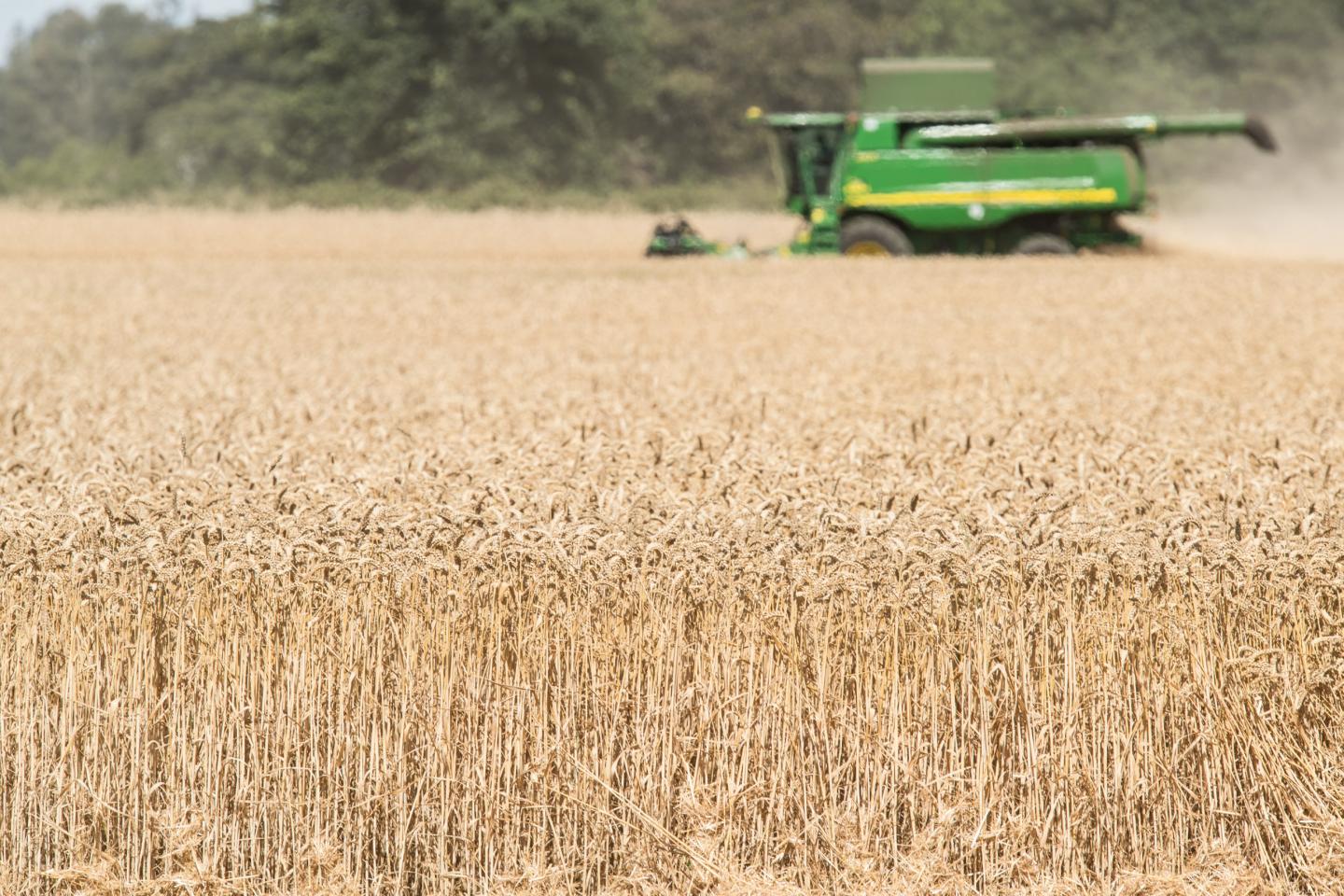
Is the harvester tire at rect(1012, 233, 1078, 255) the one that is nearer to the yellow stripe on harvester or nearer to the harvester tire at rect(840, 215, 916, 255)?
the yellow stripe on harvester

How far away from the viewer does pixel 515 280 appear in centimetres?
2120

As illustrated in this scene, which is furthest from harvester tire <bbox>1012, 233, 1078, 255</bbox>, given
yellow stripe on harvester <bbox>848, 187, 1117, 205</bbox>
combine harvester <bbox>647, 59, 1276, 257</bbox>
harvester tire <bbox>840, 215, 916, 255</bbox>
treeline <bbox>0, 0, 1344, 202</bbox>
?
treeline <bbox>0, 0, 1344, 202</bbox>

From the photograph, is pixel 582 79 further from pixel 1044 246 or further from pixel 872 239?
pixel 1044 246

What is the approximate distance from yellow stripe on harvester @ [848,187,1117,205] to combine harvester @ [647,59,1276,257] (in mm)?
13

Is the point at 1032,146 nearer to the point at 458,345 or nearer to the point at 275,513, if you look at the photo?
the point at 458,345

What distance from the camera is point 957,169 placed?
22156mm

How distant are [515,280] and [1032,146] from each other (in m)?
7.37

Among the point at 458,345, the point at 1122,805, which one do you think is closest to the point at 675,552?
the point at 1122,805

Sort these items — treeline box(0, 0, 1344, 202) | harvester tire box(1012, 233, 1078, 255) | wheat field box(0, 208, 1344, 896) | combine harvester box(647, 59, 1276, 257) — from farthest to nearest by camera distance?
treeline box(0, 0, 1344, 202)
harvester tire box(1012, 233, 1078, 255)
combine harvester box(647, 59, 1276, 257)
wheat field box(0, 208, 1344, 896)

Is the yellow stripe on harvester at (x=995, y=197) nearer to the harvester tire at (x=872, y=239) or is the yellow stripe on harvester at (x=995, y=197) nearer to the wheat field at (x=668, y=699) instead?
the harvester tire at (x=872, y=239)

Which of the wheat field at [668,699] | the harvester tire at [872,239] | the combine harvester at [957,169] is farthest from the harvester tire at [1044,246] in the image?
the wheat field at [668,699]

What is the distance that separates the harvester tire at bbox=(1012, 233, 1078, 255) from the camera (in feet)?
73.9

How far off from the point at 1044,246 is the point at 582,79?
3076 cm

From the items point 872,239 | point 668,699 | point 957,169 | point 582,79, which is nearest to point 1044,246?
point 957,169
